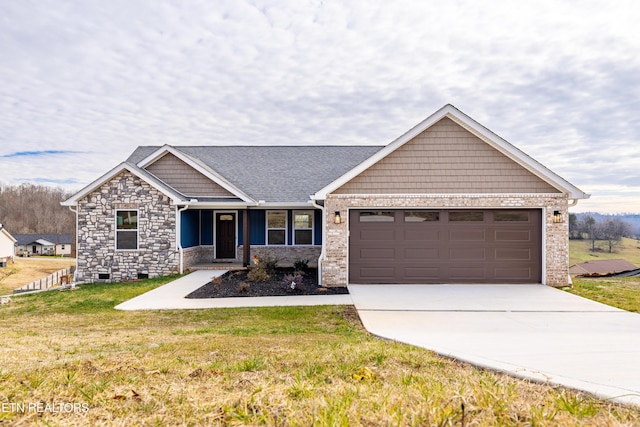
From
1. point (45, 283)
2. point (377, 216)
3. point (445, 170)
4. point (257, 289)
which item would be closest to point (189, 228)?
point (257, 289)

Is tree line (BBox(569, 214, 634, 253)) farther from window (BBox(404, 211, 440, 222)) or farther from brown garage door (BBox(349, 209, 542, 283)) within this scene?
window (BBox(404, 211, 440, 222))

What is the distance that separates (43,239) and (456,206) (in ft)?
244

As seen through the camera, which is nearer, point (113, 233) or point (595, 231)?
point (113, 233)

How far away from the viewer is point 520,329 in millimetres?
6539

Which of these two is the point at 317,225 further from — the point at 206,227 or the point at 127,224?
the point at 127,224

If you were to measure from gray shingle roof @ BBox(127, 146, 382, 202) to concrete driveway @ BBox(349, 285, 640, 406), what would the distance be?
21.1 feet

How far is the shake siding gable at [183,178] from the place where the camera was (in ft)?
48.5

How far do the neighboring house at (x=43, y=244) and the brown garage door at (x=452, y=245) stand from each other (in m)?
67.3

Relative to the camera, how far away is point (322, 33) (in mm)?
11648

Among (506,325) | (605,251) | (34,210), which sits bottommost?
(605,251)

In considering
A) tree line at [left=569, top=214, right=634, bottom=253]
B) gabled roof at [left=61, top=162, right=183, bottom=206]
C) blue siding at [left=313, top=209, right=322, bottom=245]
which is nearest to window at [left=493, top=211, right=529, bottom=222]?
blue siding at [left=313, top=209, right=322, bottom=245]

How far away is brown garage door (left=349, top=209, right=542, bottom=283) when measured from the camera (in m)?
11.2

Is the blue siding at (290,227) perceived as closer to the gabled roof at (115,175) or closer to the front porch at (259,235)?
the front porch at (259,235)

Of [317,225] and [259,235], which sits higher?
[317,225]
